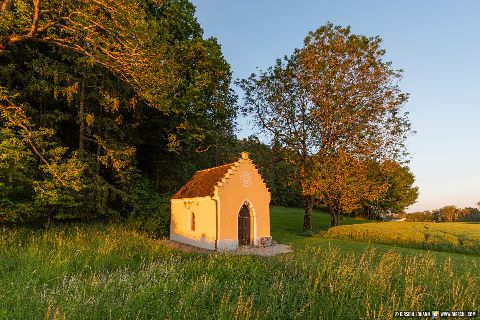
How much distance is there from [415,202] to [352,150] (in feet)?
153

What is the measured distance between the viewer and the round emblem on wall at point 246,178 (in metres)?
21.8

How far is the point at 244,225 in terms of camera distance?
2228cm

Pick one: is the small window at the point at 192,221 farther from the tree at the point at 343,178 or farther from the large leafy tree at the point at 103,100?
the tree at the point at 343,178

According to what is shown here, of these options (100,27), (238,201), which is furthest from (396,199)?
(100,27)

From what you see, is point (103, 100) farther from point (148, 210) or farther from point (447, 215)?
point (447, 215)

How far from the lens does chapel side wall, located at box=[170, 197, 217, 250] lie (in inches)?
818

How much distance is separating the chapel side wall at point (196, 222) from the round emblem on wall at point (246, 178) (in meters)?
2.55

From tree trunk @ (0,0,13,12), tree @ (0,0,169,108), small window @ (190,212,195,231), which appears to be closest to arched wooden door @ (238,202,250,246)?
small window @ (190,212,195,231)

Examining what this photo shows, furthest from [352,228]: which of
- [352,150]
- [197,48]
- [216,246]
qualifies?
[197,48]

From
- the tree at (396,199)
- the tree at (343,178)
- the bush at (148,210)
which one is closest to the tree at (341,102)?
the tree at (343,178)

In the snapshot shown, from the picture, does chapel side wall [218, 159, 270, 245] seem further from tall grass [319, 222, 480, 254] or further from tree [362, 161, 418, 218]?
tree [362, 161, 418, 218]

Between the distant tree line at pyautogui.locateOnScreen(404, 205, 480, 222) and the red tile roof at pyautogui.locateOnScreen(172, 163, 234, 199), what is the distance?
49.4 meters

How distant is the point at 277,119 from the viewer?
33.0 meters

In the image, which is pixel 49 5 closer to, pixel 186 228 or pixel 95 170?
pixel 95 170
